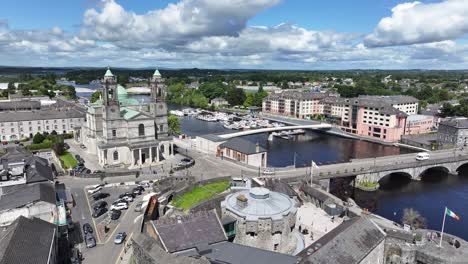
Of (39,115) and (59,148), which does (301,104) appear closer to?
(39,115)

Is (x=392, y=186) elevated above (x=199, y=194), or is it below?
below

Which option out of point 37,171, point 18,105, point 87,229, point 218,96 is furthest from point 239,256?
point 218,96

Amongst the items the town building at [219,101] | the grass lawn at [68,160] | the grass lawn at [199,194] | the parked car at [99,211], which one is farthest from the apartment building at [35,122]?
the town building at [219,101]

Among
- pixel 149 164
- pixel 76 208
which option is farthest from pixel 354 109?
pixel 76 208

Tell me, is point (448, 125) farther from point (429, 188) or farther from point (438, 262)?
point (438, 262)

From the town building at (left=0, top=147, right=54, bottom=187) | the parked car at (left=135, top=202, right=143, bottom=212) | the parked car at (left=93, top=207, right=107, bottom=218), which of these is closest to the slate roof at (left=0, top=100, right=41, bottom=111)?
the town building at (left=0, top=147, right=54, bottom=187)

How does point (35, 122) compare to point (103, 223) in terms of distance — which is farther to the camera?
point (35, 122)

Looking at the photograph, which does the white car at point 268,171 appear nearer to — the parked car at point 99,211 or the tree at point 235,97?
the parked car at point 99,211
